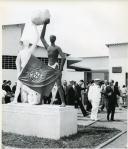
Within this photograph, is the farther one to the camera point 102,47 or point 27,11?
point 102,47

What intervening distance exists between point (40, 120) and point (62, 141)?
2.33 ft

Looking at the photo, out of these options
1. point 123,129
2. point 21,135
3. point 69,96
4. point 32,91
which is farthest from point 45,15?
point 69,96

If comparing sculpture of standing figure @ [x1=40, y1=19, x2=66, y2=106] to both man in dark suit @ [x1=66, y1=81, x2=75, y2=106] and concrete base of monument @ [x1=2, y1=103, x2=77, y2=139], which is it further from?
man in dark suit @ [x1=66, y1=81, x2=75, y2=106]

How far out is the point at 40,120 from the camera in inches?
367

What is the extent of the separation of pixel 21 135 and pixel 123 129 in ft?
8.59

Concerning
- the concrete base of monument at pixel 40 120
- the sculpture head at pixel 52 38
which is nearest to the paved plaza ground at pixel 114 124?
the concrete base of monument at pixel 40 120

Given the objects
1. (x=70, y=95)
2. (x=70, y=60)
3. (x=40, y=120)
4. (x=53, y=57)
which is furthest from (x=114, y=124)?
(x=70, y=60)

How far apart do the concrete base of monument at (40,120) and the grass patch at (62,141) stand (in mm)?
168

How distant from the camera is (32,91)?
9898 millimetres

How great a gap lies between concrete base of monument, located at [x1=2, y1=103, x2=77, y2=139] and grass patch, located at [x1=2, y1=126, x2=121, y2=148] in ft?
0.55

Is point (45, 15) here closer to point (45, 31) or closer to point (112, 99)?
point (45, 31)

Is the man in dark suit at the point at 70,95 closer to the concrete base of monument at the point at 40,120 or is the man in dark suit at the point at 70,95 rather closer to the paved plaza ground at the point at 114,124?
the paved plaza ground at the point at 114,124

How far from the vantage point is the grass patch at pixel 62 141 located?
8648mm

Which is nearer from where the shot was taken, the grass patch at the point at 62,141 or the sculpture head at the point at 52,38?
the grass patch at the point at 62,141
